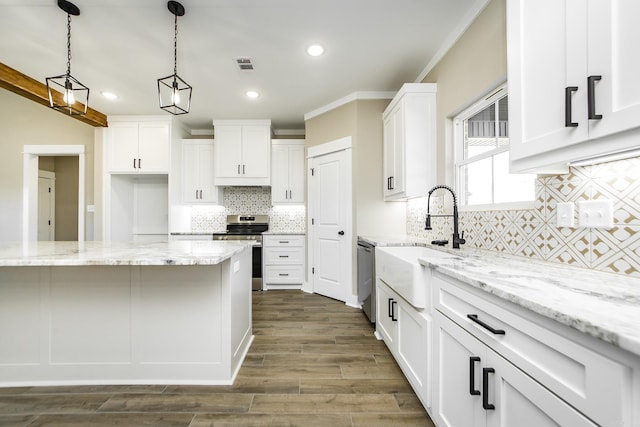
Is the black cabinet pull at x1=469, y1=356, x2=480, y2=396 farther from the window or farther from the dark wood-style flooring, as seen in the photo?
the window

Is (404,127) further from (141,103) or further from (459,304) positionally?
(141,103)

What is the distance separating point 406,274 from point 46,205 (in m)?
7.45

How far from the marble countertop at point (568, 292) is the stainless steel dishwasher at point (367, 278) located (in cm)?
133

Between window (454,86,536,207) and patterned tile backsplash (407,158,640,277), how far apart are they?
7.7 inches

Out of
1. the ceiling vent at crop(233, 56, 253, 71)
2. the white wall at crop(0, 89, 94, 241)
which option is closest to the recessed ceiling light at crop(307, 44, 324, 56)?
the ceiling vent at crop(233, 56, 253, 71)

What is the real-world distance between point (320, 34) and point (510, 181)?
193 centimetres

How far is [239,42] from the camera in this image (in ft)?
8.29

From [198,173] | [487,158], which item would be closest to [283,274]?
[198,173]

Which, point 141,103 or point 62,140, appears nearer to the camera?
point 141,103

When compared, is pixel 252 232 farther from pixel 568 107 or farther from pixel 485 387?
pixel 568 107

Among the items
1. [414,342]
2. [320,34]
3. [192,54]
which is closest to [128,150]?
[192,54]

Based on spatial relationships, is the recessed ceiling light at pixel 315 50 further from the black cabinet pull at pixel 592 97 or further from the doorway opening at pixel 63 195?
the doorway opening at pixel 63 195

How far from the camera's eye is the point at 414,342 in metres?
1.69

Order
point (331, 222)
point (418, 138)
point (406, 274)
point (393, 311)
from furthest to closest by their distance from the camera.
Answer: point (331, 222), point (418, 138), point (393, 311), point (406, 274)
